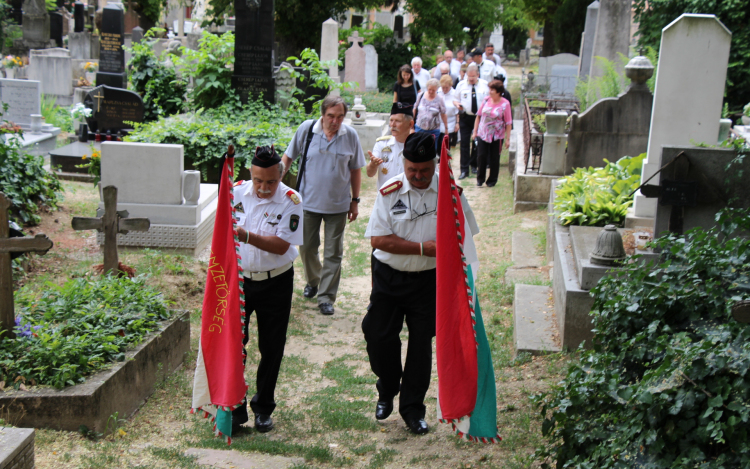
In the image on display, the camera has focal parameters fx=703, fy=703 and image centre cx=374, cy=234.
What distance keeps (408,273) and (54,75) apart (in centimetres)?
2033

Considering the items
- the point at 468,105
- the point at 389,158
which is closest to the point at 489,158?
the point at 468,105

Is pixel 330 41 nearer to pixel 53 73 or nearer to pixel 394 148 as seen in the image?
pixel 53 73

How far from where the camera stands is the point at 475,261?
422 cm

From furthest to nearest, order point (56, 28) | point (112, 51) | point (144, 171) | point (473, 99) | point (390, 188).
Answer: point (56, 28), point (112, 51), point (473, 99), point (144, 171), point (390, 188)

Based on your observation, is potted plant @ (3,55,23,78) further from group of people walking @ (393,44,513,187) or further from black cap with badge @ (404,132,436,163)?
black cap with badge @ (404,132,436,163)

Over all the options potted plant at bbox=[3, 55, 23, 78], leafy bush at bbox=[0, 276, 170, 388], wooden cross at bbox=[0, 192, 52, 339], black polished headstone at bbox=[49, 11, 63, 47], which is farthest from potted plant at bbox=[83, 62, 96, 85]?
wooden cross at bbox=[0, 192, 52, 339]

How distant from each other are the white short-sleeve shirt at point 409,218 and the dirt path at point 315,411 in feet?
3.70

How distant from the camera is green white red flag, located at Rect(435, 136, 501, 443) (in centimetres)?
397

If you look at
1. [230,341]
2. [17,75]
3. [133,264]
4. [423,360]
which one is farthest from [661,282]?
[17,75]

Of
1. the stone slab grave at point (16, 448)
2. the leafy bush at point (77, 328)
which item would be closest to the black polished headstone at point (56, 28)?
the leafy bush at point (77, 328)

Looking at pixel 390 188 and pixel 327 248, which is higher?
pixel 390 188

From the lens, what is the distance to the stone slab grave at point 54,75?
21.1 m

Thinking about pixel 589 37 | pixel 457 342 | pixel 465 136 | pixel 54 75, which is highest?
pixel 589 37

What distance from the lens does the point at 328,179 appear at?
670 cm
